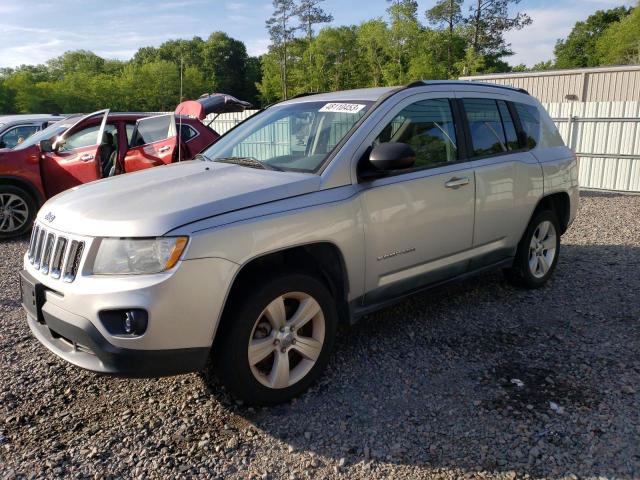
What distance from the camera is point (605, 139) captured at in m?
11.8

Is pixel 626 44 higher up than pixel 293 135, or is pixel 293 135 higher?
pixel 626 44

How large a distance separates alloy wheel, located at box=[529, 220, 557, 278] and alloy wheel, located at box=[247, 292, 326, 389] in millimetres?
2680

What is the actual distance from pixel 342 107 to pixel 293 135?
0.40m

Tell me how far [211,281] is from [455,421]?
1558 mm

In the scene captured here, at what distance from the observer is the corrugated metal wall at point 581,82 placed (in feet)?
52.6

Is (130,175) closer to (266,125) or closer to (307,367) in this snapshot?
(266,125)

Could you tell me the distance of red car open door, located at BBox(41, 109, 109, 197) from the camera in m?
7.70

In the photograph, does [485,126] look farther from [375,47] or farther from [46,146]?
[375,47]

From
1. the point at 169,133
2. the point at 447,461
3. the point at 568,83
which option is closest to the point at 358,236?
the point at 447,461

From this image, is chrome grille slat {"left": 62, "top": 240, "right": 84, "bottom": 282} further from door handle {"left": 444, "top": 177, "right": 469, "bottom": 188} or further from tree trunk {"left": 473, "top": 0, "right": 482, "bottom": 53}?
tree trunk {"left": 473, "top": 0, "right": 482, "bottom": 53}

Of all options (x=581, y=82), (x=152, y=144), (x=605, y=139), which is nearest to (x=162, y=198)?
(x=152, y=144)

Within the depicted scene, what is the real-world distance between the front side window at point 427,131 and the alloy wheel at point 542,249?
1525 millimetres

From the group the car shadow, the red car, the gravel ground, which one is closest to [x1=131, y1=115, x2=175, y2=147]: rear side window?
the red car

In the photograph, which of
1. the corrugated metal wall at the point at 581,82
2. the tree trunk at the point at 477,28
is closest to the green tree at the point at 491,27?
the tree trunk at the point at 477,28
